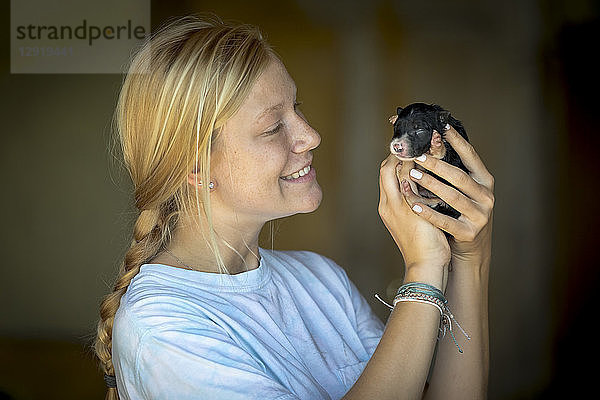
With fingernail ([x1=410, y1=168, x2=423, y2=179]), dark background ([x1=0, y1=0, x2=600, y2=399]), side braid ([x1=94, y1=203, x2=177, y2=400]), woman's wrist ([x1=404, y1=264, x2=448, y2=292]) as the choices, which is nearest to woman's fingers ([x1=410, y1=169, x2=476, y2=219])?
fingernail ([x1=410, y1=168, x2=423, y2=179])

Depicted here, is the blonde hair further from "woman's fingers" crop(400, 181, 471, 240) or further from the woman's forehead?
"woman's fingers" crop(400, 181, 471, 240)

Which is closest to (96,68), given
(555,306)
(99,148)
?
(99,148)

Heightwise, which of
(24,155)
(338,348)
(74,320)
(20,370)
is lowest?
(20,370)

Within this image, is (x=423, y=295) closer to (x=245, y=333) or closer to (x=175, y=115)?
(x=245, y=333)

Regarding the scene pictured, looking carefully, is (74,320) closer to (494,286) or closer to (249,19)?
(249,19)

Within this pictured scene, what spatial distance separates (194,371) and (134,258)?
1.07ft

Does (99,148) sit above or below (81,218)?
above

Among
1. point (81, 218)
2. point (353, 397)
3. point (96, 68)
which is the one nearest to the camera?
point (353, 397)

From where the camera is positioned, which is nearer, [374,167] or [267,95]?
[267,95]

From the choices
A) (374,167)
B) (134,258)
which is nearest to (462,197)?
(134,258)

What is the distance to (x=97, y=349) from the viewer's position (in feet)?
4.33

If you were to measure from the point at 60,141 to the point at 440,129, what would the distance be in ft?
7.48

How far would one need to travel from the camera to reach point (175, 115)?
46.4 inches

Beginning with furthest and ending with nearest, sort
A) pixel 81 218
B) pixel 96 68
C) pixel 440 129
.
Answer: pixel 81 218, pixel 96 68, pixel 440 129
